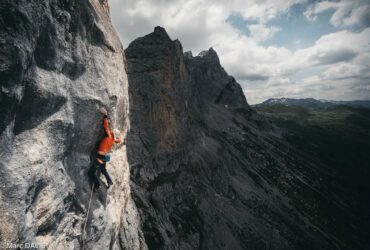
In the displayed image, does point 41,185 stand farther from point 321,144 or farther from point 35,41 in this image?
point 321,144

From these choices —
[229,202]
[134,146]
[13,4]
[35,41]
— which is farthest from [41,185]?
[229,202]

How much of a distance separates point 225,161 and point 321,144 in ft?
297

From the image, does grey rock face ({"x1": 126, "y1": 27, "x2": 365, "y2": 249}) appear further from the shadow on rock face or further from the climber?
the shadow on rock face

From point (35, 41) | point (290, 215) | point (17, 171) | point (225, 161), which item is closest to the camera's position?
point (17, 171)

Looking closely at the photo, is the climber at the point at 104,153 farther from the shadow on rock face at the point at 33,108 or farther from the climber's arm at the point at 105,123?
the shadow on rock face at the point at 33,108

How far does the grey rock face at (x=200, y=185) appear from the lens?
34.6 meters

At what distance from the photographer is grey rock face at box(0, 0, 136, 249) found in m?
7.46

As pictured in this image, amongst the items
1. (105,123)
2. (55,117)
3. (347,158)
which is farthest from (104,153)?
(347,158)

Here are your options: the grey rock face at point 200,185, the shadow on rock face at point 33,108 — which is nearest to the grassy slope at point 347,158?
the grey rock face at point 200,185

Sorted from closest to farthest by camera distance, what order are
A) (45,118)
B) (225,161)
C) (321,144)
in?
(45,118)
(225,161)
(321,144)

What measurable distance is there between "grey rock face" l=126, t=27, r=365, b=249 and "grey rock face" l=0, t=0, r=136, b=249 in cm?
1796

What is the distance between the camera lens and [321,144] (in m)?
129

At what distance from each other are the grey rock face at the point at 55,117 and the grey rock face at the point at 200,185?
17960mm

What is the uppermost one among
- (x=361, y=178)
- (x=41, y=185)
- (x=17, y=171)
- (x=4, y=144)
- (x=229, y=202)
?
(x=4, y=144)
